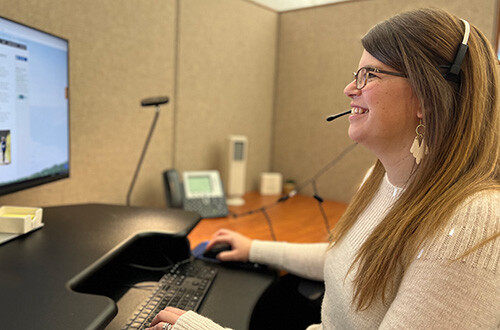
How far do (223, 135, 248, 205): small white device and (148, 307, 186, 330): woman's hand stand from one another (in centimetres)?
103

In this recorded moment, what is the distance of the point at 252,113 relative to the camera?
6.22 feet

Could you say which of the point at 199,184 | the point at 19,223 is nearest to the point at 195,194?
the point at 199,184

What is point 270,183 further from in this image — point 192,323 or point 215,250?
point 192,323

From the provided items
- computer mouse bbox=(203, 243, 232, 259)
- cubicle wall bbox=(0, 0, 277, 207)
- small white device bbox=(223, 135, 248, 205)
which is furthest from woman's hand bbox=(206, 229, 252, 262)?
small white device bbox=(223, 135, 248, 205)

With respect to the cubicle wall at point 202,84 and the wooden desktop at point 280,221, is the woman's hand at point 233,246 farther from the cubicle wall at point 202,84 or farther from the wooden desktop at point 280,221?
the cubicle wall at point 202,84

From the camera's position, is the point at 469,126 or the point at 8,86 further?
the point at 8,86

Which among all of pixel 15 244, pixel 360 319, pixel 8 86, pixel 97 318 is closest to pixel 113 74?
pixel 8 86

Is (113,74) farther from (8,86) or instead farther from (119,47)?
(8,86)

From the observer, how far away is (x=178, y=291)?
2.64ft

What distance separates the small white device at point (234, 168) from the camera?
1.69 m

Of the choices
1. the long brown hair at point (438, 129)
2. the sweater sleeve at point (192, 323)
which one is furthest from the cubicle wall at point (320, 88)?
the sweater sleeve at point (192, 323)

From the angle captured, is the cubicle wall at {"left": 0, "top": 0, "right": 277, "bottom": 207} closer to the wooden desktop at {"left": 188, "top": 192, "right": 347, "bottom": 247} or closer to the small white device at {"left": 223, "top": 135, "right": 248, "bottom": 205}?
the small white device at {"left": 223, "top": 135, "right": 248, "bottom": 205}

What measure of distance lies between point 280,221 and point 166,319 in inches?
33.6

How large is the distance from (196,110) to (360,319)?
1179mm
